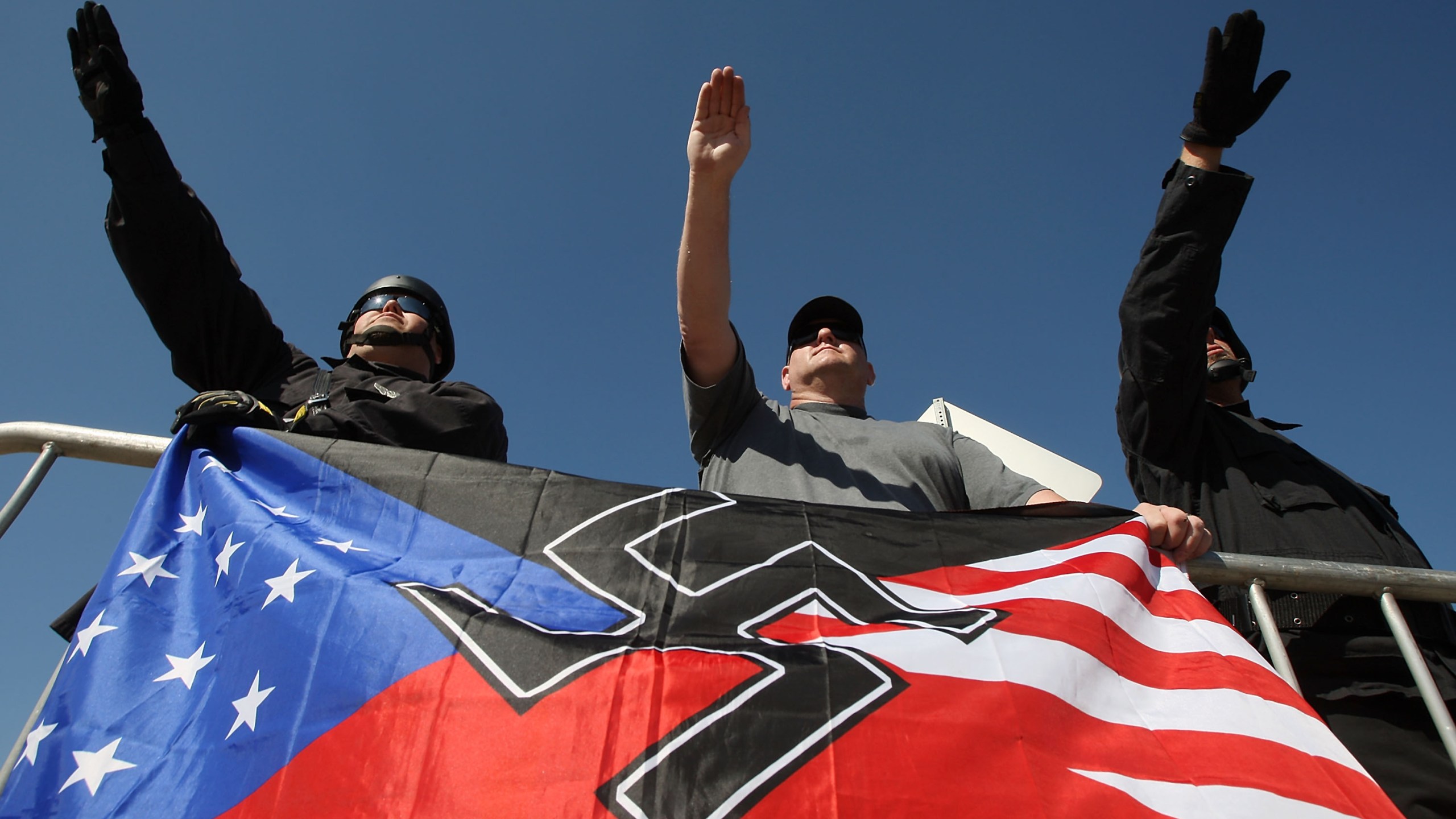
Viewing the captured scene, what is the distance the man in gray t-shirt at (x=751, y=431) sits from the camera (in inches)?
114

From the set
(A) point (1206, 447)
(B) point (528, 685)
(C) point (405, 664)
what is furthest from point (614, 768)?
(A) point (1206, 447)

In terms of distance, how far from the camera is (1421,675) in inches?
86.1

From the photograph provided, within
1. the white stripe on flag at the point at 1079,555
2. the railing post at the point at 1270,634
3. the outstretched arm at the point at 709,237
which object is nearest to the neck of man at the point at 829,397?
the outstretched arm at the point at 709,237

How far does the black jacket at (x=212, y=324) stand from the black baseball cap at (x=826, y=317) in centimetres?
142

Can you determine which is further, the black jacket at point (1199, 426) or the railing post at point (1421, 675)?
the black jacket at point (1199, 426)

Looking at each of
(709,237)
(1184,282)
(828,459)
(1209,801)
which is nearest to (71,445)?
(709,237)

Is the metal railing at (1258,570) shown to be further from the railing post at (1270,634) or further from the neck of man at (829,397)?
the neck of man at (829,397)

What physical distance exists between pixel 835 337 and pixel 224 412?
2299 millimetres

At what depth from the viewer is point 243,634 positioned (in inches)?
73.2

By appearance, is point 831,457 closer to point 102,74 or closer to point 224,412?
point 224,412

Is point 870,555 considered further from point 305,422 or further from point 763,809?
point 305,422

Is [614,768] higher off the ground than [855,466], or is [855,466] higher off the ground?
[855,466]

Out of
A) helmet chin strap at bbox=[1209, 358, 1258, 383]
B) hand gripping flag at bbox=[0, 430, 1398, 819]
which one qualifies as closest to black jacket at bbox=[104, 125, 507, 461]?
hand gripping flag at bbox=[0, 430, 1398, 819]

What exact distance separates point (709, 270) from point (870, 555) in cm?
114
